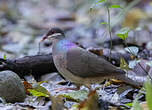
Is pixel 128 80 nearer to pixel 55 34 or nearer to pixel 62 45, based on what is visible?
pixel 62 45

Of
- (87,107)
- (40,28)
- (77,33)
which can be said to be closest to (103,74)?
(87,107)

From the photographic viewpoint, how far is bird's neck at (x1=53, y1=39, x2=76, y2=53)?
4.61 metres

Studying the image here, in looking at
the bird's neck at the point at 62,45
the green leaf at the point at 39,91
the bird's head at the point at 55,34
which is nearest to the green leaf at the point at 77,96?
the green leaf at the point at 39,91

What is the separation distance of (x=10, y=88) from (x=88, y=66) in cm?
94

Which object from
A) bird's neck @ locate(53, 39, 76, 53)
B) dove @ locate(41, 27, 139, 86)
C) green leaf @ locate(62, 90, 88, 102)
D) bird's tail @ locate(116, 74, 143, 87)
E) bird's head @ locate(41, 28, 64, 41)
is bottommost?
green leaf @ locate(62, 90, 88, 102)

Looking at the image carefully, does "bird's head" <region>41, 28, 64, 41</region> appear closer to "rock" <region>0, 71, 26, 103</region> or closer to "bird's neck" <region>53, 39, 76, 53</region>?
"bird's neck" <region>53, 39, 76, 53</region>

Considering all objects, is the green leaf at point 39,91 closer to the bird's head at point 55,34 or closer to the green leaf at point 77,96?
the green leaf at point 77,96

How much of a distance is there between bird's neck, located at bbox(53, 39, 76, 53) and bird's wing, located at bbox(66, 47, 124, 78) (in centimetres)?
16

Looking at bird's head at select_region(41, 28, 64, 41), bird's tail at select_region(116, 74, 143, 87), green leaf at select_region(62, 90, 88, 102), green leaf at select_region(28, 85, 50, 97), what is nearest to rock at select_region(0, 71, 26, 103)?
green leaf at select_region(28, 85, 50, 97)

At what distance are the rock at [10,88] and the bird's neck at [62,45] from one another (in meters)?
0.76

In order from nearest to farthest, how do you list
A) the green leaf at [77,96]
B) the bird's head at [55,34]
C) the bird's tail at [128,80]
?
1. the green leaf at [77,96]
2. the bird's tail at [128,80]
3. the bird's head at [55,34]

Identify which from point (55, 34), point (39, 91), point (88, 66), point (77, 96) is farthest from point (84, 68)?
point (55, 34)

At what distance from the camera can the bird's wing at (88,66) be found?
4.30 metres

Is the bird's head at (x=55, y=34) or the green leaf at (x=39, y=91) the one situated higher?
the bird's head at (x=55, y=34)
